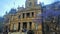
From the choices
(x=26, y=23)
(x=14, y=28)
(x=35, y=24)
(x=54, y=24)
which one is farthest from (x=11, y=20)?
(x=54, y=24)

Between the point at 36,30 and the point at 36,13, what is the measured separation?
13.9 ft

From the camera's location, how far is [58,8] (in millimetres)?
35969

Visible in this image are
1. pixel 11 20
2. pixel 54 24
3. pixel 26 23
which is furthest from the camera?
pixel 11 20

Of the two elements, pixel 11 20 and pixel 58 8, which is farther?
pixel 11 20

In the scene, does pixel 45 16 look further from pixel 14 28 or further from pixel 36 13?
pixel 14 28

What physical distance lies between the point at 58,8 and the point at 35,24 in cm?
697

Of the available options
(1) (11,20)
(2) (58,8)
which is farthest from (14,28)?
(2) (58,8)

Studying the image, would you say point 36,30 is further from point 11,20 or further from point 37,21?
point 11,20

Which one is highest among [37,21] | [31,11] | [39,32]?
[31,11]

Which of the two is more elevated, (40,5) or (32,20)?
(40,5)

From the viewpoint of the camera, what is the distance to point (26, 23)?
37.5 meters

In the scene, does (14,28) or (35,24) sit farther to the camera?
(14,28)

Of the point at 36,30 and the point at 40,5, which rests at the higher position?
the point at 40,5

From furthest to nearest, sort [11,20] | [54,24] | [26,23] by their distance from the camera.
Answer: [11,20]
[26,23]
[54,24]
